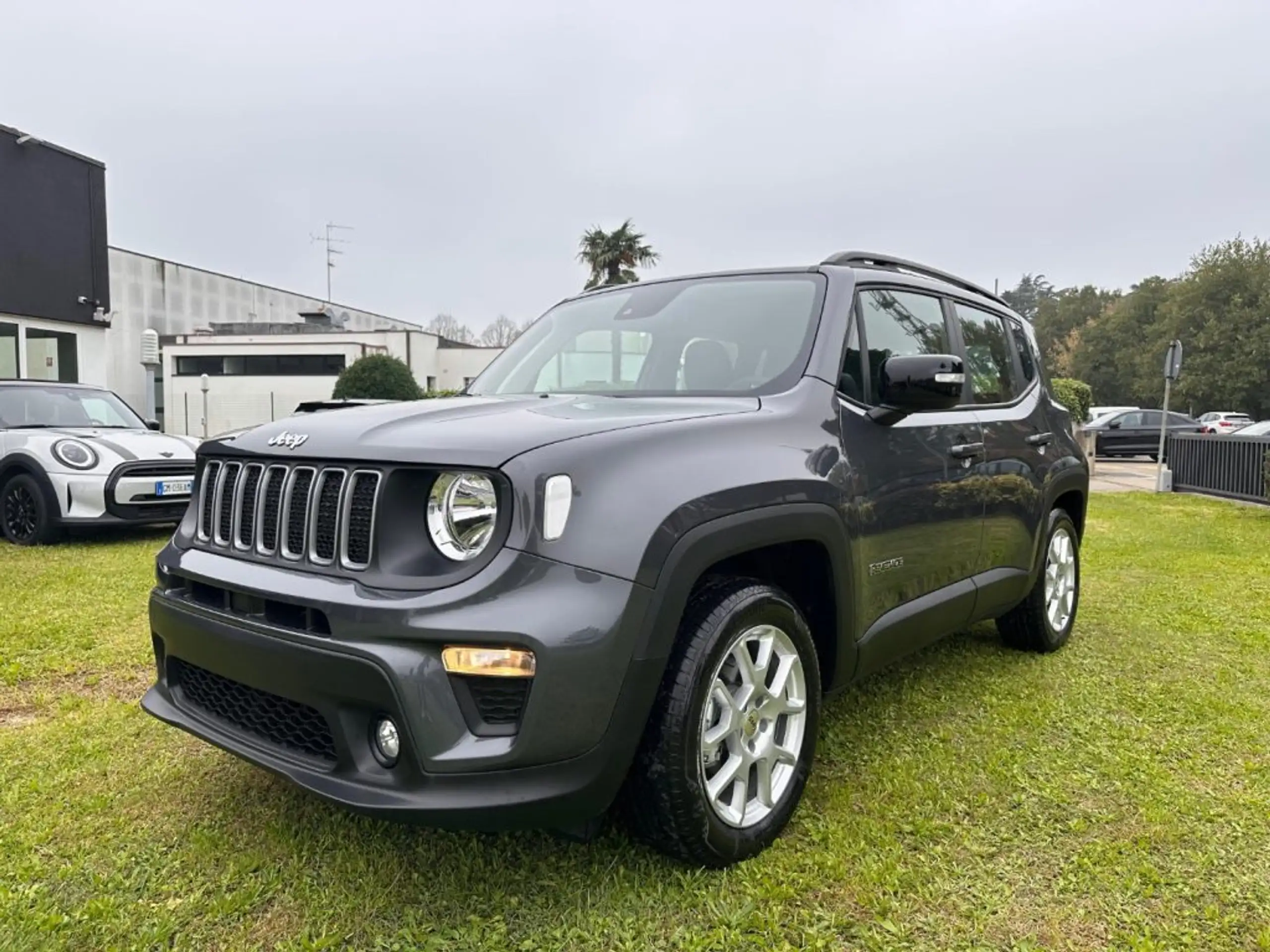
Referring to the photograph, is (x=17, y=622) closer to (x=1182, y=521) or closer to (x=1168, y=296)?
(x=1182, y=521)

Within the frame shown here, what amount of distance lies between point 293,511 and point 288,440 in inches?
8.7

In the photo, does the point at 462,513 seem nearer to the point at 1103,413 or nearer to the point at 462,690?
the point at 462,690

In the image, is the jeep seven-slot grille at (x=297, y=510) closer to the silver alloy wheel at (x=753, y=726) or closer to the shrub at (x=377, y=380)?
the silver alloy wheel at (x=753, y=726)

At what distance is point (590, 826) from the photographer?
2168 millimetres

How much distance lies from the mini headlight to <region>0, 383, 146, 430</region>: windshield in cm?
78

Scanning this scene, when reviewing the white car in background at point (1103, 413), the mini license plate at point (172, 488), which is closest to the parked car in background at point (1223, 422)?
the white car in background at point (1103, 413)

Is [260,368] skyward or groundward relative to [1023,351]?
skyward

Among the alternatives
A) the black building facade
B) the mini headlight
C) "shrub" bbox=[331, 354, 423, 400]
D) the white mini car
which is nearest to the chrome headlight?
the white mini car

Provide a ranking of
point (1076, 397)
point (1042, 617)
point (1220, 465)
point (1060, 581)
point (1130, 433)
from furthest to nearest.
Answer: point (1130, 433) → point (1076, 397) → point (1220, 465) → point (1060, 581) → point (1042, 617)

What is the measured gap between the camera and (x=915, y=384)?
276cm

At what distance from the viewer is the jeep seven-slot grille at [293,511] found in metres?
2.13

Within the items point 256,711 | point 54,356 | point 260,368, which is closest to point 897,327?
point 256,711

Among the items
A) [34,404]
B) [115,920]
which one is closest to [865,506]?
[115,920]

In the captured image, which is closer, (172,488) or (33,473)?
(33,473)
